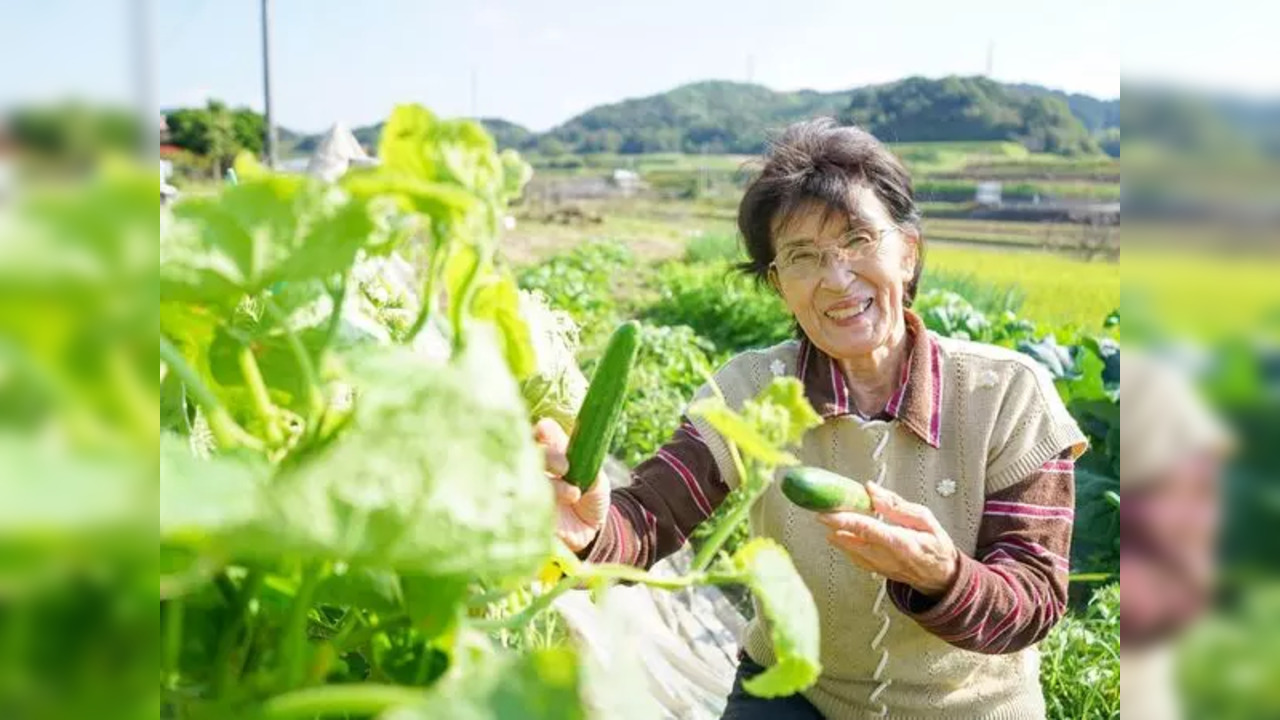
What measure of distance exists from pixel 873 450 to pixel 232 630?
170cm

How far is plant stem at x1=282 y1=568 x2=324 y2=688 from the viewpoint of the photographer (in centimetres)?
65

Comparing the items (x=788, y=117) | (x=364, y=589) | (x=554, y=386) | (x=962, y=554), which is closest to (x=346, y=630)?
(x=364, y=589)

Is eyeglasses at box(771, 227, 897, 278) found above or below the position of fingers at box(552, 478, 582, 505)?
above

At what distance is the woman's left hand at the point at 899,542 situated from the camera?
1637 millimetres

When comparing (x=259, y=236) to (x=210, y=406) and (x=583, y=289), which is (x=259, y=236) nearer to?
(x=210, y=406)

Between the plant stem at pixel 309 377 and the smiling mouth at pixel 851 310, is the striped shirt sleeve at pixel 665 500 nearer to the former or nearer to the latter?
the smiling mouth at pixel 851 310

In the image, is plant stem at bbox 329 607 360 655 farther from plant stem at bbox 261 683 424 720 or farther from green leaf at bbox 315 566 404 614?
plant stem at bbox 261 683 424 720

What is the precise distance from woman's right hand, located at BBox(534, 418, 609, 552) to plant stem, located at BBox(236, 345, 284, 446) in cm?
88

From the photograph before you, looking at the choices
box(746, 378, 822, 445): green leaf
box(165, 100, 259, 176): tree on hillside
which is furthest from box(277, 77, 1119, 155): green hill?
box(746, 378, 822, 445): green leaf

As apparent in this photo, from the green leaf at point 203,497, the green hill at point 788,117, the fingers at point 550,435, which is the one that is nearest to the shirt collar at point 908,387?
the fingers at point 550,435

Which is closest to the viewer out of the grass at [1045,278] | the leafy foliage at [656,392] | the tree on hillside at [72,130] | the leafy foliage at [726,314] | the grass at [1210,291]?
the tree on hillside at [72,130]

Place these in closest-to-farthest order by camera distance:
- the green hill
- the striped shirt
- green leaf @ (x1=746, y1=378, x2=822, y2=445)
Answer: green leaf @ (x1=746, y1=378, x2=822, y2=445) → the striped shirt → the green hill

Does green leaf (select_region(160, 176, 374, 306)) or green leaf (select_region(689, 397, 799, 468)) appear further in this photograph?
green leaf (select_region(689, 397, 799, 468))

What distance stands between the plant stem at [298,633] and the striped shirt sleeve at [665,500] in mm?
1304
